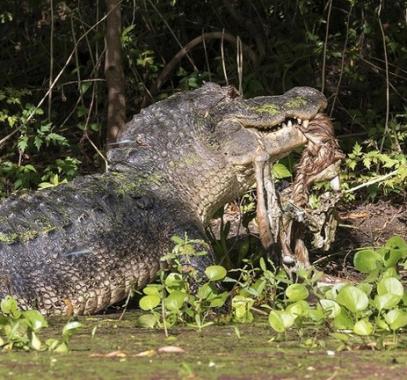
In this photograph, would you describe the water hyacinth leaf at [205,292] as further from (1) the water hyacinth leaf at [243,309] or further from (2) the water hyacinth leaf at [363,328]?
(2) the water hyacinth leaf at [363,328]

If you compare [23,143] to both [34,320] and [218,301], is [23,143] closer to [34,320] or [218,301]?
[218,301]

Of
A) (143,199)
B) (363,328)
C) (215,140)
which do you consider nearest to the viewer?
(363,328)

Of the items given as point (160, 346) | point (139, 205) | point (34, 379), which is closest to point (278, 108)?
point (139, 205)

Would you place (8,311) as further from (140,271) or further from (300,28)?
(300,28)

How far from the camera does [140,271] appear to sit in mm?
5191

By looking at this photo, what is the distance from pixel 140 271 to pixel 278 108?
1.22m

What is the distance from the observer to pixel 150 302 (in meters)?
4.15

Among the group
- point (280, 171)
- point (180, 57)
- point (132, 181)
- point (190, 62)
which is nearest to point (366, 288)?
point (132, 181)

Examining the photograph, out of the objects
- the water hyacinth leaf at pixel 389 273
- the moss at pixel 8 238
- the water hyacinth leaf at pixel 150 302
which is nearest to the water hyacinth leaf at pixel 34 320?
the water hyacinth leaf at pixel 150 302

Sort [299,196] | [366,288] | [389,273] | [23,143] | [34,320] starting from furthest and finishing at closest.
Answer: [23,143]
[299,196]
[389,273]
[366,288]
[34,320]

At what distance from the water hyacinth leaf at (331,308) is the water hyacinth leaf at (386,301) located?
0.14 meters

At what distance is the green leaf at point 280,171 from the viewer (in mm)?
6262

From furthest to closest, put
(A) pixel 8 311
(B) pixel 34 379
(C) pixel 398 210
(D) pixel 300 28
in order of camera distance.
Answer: (D) pixel 300 28 < (C) pixel 398 210 < (A) pixel 8 311 < (B) pixel 34 379

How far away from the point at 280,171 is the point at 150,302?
232 centimetres
